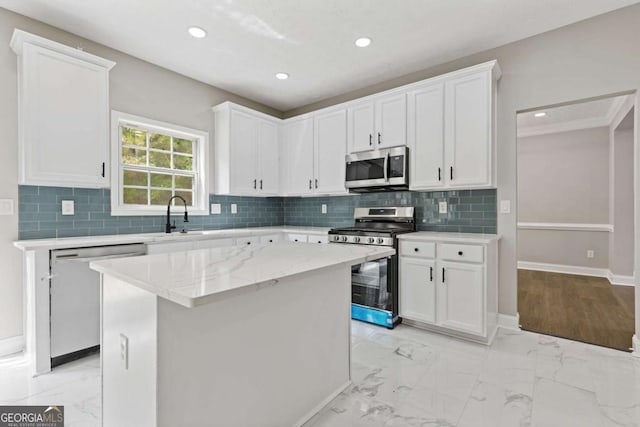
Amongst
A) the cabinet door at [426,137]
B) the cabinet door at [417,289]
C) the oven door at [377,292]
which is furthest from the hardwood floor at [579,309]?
the cabinet door at [426,137]

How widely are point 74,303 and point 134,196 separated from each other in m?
1.27

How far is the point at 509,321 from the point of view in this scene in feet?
9.67

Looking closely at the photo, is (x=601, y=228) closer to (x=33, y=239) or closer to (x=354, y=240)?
(x=354, y=240)

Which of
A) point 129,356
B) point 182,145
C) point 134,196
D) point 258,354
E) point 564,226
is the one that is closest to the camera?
point 129,356

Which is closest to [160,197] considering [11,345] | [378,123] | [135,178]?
[135,178]

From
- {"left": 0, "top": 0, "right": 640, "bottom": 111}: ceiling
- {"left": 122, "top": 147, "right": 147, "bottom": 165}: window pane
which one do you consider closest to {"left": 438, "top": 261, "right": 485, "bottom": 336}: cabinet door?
{"left": 0, "top": 0, "right": 640, "bottom": 111}: ceiling

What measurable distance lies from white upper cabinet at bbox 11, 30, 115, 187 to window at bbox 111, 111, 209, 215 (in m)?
0.39

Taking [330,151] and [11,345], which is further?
[330,151]

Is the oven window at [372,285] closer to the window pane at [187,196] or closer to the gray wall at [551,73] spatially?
the gray wall at [551,73]

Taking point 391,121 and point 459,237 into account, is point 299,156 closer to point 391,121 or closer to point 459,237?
point 391,121

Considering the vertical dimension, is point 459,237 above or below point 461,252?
above

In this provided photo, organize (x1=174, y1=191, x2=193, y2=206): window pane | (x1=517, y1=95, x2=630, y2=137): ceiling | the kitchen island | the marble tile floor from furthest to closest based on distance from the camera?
1. (x1=517, y1=95, x2=630, y2=137): ceiling
2. (x1=174, y1=191, x2=193, y2=206): window pane
3. the marble tile floor
4. the kitchen island

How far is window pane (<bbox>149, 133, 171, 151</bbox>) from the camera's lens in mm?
3396

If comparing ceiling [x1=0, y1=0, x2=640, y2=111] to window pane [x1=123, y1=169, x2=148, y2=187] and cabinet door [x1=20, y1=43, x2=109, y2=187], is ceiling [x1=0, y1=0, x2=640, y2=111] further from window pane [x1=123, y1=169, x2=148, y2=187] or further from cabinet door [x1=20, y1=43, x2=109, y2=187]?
window pane [x1=123, y1=169, x2=148, y2=187]
